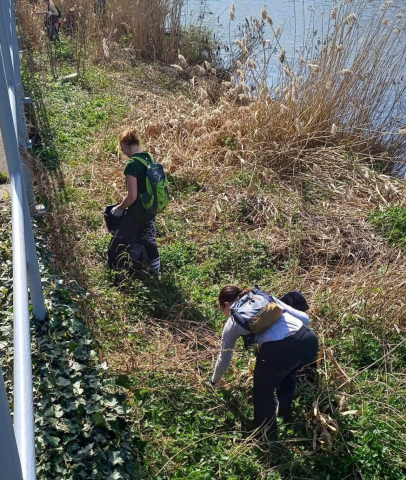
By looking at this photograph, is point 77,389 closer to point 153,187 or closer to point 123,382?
point 123,382

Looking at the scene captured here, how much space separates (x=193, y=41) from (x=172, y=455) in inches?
432

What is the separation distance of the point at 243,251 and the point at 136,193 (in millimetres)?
1378

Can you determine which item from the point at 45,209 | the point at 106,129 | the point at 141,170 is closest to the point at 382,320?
the point at 141,170

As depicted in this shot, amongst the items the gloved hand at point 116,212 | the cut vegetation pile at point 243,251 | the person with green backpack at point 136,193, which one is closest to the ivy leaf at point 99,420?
the cut vegetation pile at point 243,251

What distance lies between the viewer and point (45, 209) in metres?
6.04

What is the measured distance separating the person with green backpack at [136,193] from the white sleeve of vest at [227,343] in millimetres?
1526

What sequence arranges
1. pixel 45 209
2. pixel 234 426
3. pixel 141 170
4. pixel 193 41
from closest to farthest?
1. pixel 234 426
2. pixel 141 170
3. pixel 45 209
4. pixel 193 41

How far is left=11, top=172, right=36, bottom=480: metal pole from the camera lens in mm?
1530

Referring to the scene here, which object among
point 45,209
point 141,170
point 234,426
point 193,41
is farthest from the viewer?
point 193,41

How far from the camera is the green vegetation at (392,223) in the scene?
238 inches

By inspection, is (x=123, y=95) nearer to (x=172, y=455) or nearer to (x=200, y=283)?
(x=200, y=283)

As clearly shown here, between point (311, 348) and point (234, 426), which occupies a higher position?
point (311, 348)

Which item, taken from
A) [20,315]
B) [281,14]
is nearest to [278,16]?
[281,14]

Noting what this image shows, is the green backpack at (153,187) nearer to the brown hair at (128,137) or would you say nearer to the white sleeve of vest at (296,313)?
the brown hair at (128,137)
